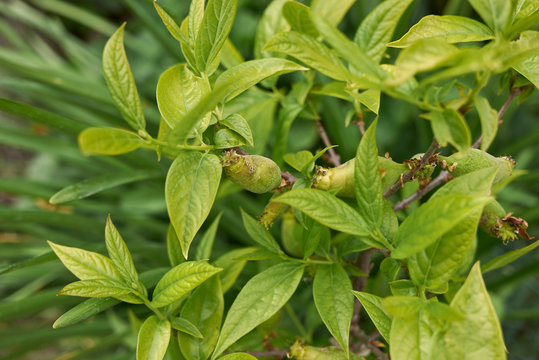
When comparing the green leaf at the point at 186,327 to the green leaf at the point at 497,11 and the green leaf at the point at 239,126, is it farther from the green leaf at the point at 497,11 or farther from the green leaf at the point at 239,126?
the green leaf at the point at 497,11

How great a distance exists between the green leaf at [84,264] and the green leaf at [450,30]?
0.26 m

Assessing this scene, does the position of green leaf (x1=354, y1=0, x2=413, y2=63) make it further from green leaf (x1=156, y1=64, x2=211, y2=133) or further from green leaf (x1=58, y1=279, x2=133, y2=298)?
green leaf (x1=58, y1=279, x2=133, y2=298)

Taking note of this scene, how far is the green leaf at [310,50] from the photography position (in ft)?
0.73

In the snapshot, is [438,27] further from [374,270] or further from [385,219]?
[374,270]

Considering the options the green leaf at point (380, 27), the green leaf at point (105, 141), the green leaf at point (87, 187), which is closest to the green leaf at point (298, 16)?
the green leaf at point (380, 27)

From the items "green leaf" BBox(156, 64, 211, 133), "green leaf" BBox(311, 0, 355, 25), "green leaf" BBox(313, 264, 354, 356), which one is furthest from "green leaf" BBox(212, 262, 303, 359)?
"green leaf" BBox(311, 0, 355, 25)

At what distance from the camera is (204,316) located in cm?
34

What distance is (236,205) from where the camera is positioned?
73cm

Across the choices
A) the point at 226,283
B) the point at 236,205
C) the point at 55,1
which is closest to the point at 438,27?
the point at 226,283

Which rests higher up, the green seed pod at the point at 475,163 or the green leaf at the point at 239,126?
the green leaf at the point at 239,126

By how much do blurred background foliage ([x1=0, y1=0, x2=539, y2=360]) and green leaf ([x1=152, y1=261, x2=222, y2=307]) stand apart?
110 millimetres

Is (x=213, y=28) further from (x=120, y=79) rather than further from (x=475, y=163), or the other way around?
(x=475, y=163)

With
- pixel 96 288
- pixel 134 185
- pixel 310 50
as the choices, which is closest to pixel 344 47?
pixel 310 50

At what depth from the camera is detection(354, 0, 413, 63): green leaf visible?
336 millimetres
